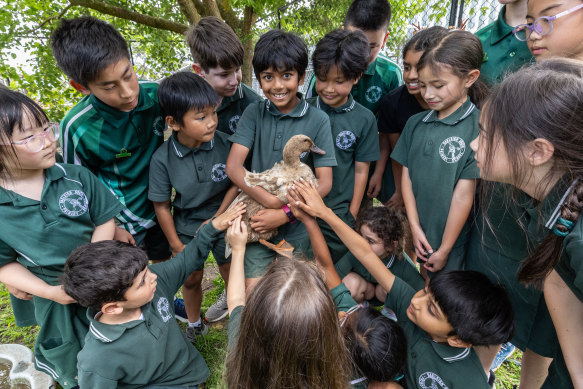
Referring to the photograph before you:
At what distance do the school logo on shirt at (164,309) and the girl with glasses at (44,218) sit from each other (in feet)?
1.77

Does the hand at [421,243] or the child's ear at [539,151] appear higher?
the child's ear at [539,151]

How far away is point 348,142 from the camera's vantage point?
281cm

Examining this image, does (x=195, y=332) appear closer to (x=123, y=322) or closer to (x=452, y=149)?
(x=123, y=322)

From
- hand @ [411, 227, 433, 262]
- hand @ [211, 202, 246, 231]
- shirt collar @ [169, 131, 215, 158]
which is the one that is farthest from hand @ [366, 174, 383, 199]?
shirt collar @ [169, 131, 215, 158]

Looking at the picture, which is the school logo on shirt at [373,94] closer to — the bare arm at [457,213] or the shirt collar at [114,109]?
the bare arm at [457,213]

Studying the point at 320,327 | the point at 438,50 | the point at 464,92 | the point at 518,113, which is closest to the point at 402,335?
the point at 320,327

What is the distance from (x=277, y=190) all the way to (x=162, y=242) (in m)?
1.51

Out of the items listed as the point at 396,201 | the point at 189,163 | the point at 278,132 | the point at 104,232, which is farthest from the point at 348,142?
the point at 104,232

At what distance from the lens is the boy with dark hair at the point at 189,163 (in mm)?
2436

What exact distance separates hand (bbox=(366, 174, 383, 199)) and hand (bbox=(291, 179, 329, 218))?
1.34 meters

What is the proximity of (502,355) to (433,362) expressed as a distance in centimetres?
141

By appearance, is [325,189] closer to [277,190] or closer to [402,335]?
[277,190]

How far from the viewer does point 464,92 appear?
7.23ft

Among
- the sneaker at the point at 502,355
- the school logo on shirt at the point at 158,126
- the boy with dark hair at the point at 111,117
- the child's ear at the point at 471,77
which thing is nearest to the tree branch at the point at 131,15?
the boy with dark hair at the point at 111,117
